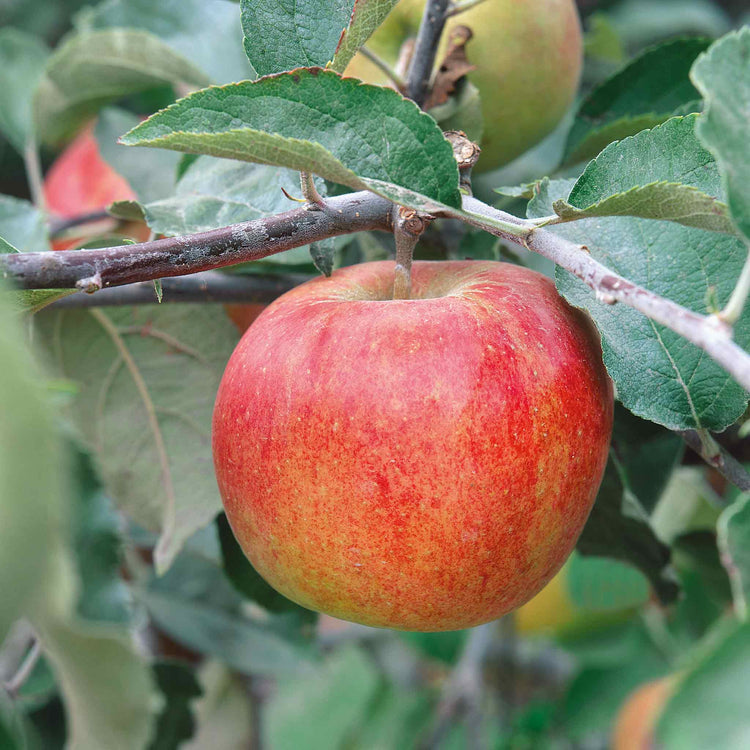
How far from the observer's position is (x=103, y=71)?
83 cm

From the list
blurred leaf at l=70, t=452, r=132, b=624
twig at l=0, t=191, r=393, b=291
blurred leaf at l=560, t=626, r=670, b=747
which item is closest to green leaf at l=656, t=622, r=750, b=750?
twig at l=0, t=191, r=393, b=291

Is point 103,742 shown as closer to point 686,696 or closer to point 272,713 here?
point 686,696

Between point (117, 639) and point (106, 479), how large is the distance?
185mm

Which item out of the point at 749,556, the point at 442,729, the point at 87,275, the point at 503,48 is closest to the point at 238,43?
the point at 503,48

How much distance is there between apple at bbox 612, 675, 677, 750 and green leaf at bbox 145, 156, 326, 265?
32.6 inches

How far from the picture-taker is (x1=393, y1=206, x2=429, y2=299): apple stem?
0.43 metres

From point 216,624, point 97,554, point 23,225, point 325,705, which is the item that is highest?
point 23,225

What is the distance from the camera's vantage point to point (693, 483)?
927 mm

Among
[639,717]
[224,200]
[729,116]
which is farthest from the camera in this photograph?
[639,717]

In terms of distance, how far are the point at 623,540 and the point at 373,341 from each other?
Answer: 281mm

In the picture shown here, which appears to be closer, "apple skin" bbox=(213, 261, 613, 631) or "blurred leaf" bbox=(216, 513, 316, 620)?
"apple skin" bbox=(213, 261, 613, 631)

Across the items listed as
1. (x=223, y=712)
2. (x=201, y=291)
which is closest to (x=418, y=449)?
(x=201, y=291)

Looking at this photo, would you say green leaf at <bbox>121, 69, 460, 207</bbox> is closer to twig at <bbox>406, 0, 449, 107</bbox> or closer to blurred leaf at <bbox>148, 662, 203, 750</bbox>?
twig at <bbox>406, 0, 449, 107</bbox>

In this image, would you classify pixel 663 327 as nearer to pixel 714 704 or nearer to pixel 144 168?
pixel 714 704
